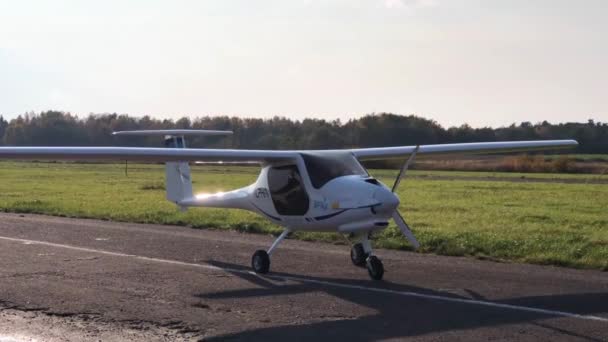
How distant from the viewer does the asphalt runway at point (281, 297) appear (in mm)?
7750

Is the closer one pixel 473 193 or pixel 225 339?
pixel 225 339

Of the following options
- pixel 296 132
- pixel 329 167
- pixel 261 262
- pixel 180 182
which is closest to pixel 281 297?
pixel 261 262

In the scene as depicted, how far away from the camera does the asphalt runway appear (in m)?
7.75

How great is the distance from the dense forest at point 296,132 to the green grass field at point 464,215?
442 inches

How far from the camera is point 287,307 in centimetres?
902

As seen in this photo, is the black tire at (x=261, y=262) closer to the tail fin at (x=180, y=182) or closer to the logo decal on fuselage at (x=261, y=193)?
the logo decal on fuselage at (x=261, y=193)

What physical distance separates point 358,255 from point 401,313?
11.5ft

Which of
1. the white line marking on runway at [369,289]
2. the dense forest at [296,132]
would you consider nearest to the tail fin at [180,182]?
the white line marking on runway at [369,289]

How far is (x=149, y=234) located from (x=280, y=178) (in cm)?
552

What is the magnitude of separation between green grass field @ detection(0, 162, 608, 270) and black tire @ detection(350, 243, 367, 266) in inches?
90.6

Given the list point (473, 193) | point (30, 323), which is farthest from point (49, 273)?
point (473, 193)

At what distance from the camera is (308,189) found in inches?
448

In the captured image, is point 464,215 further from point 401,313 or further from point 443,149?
point 401,313

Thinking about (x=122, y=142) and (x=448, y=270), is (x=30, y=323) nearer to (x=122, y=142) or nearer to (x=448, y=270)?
(x=448, y=270)
